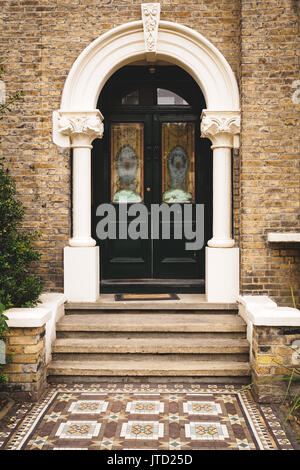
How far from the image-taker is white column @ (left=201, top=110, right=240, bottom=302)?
538 cm

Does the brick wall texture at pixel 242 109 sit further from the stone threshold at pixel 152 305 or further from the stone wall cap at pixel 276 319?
the stone wall cap at pixel 276 319

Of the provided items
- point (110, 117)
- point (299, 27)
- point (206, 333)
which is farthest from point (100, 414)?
point (299, 27)

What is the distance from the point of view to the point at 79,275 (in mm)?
5441

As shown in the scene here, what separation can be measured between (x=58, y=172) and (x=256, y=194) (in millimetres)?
2348

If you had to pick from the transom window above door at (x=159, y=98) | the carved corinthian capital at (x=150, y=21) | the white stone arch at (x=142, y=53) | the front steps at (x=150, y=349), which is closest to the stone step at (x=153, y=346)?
the front steps at (x=150, y=349)

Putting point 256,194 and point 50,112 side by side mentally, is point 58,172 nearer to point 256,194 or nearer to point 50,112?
point 50,112

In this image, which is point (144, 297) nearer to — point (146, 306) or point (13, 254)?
point (146, 306)

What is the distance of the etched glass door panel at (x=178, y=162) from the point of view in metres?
6.23

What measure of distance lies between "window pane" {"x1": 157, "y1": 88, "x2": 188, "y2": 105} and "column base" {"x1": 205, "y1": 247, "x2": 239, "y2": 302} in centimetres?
218

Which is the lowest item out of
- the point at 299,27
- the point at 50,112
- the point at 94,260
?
the point at 94,260

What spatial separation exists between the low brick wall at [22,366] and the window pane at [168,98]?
143 inches

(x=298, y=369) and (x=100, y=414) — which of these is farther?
(x=298, y=369)

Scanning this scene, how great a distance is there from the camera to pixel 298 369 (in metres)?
4.09

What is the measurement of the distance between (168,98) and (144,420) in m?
4.24
